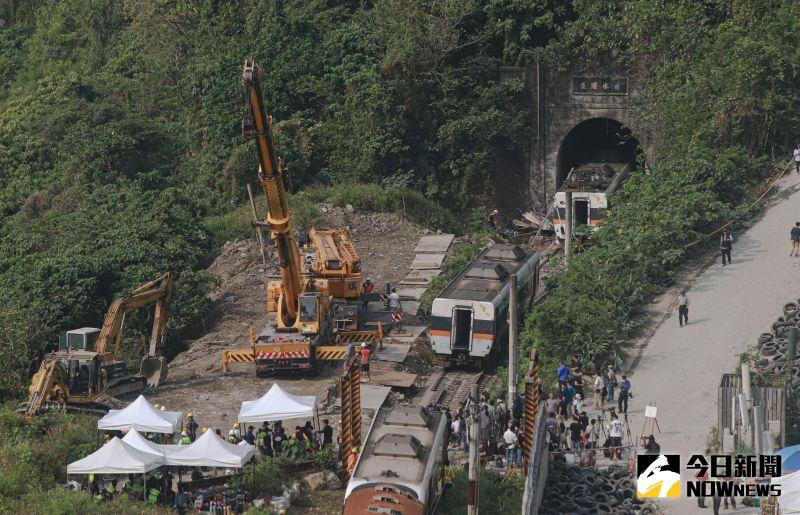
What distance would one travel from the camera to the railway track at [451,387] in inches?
1438

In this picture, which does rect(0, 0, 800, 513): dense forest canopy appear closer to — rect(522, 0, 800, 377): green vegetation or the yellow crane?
rect(522, 0, 800, 377): green vegetation

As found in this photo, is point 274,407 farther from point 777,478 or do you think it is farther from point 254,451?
point 777,478

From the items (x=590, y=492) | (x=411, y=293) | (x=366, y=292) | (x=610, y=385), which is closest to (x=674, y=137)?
(x=411, y=293)

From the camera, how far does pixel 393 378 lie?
37469 mm

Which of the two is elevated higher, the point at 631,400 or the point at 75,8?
the point at 75,8

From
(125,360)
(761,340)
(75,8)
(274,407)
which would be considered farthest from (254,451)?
(75,8)

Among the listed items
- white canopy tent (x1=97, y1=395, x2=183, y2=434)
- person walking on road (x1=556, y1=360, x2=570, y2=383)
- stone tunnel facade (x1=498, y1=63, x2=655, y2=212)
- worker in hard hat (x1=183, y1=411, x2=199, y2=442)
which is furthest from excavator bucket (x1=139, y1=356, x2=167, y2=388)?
stone tunnel facade (x1=498, y1=63, x2=655, y2=212)

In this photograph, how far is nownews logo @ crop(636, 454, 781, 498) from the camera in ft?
91.8

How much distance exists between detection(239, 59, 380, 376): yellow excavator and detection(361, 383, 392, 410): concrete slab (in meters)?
2.08

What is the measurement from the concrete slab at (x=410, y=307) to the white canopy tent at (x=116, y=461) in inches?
584

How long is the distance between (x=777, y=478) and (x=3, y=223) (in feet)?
122

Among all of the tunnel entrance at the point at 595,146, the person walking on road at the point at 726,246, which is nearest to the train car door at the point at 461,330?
the person walking on road at the point at 726,246

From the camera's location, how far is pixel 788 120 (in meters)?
49.7

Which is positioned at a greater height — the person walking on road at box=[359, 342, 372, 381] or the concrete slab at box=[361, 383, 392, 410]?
the person walking on road at box=[359, 342, 372, 381]
